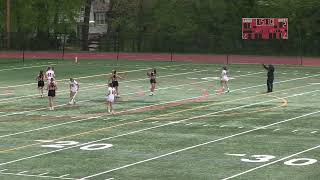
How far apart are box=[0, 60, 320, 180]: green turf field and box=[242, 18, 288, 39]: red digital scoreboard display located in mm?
15824

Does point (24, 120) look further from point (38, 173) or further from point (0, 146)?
point (38, 173)

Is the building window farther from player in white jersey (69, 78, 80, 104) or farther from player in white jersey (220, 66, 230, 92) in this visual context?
player in white jersey (69, 78, 80, 104)

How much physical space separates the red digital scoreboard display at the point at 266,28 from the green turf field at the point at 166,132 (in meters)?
15.8

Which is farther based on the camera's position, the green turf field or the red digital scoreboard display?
the red digital scoreboard display

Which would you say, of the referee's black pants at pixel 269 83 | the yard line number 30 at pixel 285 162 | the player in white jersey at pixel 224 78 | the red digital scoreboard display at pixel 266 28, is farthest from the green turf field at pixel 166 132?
the red digital scoreboard display at pixel 266 28

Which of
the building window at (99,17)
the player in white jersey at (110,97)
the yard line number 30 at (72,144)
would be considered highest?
the building window at (99,17)

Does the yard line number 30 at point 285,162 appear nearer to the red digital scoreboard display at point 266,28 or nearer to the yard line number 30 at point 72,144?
the yard line number 30 at point 72,144

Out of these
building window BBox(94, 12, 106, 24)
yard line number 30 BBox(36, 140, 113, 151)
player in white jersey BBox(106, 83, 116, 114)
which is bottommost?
yard line number 30 BBox(36, 140, 113, 151)

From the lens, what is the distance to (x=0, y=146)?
2367 centimetres

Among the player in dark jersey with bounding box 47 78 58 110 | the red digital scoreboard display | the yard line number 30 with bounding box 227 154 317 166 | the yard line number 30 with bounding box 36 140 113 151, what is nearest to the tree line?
the red digital scoreboard display

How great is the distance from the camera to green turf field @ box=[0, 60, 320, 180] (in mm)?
19866

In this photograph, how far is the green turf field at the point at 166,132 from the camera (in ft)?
65.2

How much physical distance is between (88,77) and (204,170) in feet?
98.6

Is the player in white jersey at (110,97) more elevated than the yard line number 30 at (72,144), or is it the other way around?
the player in white jersey at (110,97)
